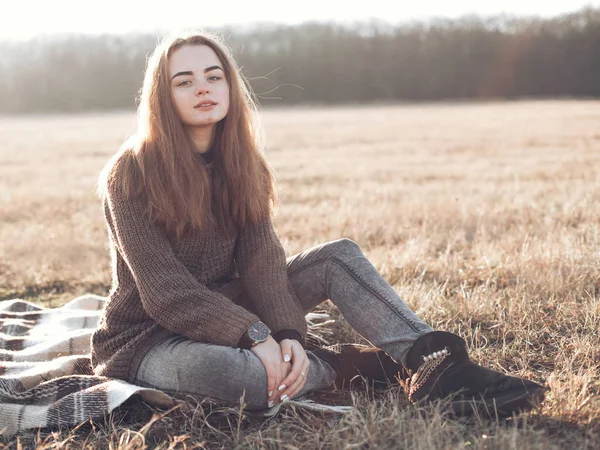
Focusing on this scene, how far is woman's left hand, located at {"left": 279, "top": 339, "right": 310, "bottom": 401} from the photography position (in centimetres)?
277

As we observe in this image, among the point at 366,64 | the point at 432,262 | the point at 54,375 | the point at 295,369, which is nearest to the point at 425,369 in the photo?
the point at 295,369

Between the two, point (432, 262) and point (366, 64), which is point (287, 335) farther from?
point (366, 64)

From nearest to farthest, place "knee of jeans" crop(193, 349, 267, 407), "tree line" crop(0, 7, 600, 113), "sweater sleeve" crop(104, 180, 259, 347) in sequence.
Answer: "knee of jeans" crop(193, 349, 267, 407) < "sweater sleeve" crop(104, 180, 259, 347) < "tree line" crop(0, 7, 600, 113)

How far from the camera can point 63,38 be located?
61.3 metres

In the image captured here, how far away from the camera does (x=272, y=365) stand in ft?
8.95

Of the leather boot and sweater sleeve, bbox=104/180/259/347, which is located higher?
sweater sleeve, bbox=104/180/259/347

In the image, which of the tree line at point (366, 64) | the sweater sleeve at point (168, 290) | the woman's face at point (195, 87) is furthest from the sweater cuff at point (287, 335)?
the tree line at point (366, 64)

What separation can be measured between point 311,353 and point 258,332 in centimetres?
42

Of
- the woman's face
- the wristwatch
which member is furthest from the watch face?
the woman's face

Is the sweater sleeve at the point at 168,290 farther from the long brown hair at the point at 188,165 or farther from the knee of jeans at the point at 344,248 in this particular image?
the knee of jeans at the point at 344,248

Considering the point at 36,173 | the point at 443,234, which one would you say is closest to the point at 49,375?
the point at 443,234

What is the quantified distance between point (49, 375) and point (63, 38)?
64.4 meters

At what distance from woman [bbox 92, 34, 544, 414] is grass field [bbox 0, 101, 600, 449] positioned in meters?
0.17

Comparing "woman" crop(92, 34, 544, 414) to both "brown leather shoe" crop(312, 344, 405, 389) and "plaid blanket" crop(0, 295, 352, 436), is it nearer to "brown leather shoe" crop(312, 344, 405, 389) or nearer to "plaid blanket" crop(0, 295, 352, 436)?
"brown leather shoe" crop(312, 344, 405, 389)
